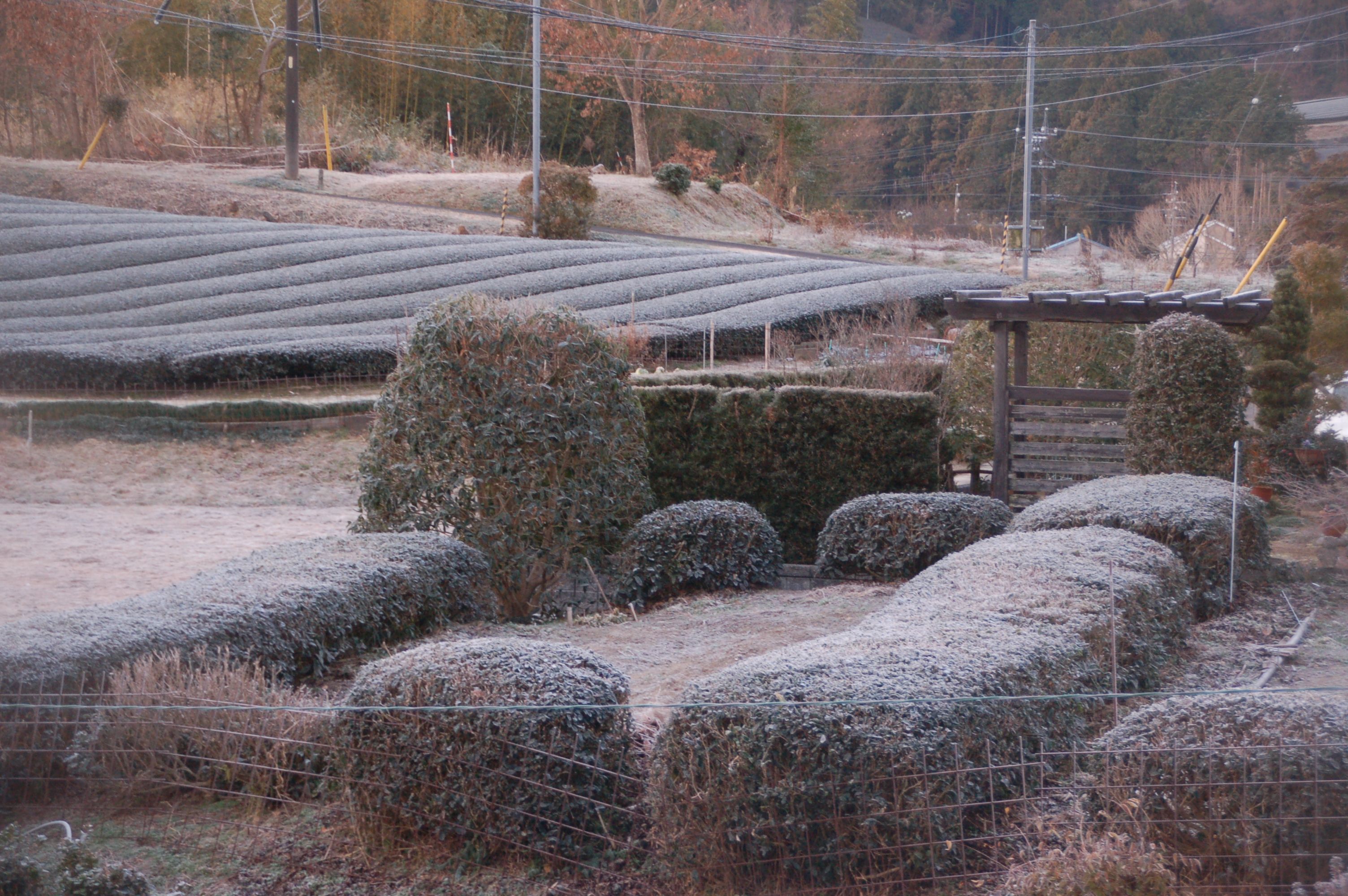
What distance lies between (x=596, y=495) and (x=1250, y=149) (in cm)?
644

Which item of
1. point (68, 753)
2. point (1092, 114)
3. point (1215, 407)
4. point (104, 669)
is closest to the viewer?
point (68, 753)

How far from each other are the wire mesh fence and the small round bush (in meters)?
24.6

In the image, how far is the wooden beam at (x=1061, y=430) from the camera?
334 inches

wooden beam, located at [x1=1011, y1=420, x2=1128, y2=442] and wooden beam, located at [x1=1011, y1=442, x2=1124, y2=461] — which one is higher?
wooden beam, located at [x1=1011, y1=420, x2=1128, y2=442]

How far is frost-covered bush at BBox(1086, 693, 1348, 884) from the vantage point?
A: 7.88 feet

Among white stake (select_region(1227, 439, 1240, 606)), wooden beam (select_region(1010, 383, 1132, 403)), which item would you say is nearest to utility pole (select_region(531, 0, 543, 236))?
wooden beam (select_region(1010, 383, 1132, 403))

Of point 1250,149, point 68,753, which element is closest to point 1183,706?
point 68,753

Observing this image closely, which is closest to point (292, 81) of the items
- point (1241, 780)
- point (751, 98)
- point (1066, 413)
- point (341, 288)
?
point (341, 288)

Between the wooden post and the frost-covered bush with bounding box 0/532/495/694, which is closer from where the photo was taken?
the frost-covered bush with bounding box 0/532/495/694

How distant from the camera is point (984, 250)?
26094 millimetres

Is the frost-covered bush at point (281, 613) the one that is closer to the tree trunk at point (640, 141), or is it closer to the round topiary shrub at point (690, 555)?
the round topiary shrub at point (690, 555)

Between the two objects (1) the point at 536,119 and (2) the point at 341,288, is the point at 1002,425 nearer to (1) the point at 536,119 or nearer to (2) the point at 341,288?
(2) the point at 341,288

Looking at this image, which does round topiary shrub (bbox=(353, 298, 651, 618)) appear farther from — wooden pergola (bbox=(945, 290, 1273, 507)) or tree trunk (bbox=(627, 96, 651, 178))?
tree trunk (bbox=(627, 96, 651, 178))

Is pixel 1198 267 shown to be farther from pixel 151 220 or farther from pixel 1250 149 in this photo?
pixel 151 220
